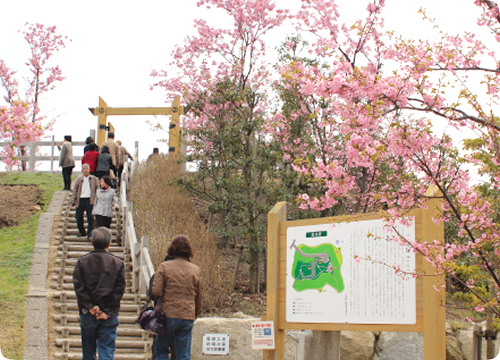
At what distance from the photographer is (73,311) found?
940cm

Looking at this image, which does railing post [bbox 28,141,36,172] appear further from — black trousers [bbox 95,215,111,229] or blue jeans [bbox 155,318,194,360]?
blue jeans [bbox 155,318,194,360]

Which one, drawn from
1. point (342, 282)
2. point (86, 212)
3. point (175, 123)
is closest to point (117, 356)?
point (342, 282)

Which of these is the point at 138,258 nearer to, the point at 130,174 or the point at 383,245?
the point at 383,245

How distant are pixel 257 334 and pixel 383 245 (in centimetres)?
168

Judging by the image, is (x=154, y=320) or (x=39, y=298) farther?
(x=39, y=298)

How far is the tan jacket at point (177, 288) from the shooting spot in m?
5.94

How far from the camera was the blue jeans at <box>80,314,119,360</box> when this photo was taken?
590 centimetres

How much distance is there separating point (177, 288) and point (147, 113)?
1466 cm

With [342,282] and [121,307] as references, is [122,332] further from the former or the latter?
[342,282]

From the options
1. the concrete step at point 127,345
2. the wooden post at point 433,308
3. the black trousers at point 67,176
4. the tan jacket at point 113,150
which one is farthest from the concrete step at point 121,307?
the black trousers at point 67,176

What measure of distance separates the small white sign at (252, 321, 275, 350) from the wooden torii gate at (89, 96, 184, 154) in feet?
41.2

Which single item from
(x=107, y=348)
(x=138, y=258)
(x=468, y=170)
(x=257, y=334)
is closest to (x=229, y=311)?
(x=138, y=258)

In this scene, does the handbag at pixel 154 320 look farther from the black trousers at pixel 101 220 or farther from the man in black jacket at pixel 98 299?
the black trousers at pixel 101 220

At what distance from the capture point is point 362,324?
5863 mm
